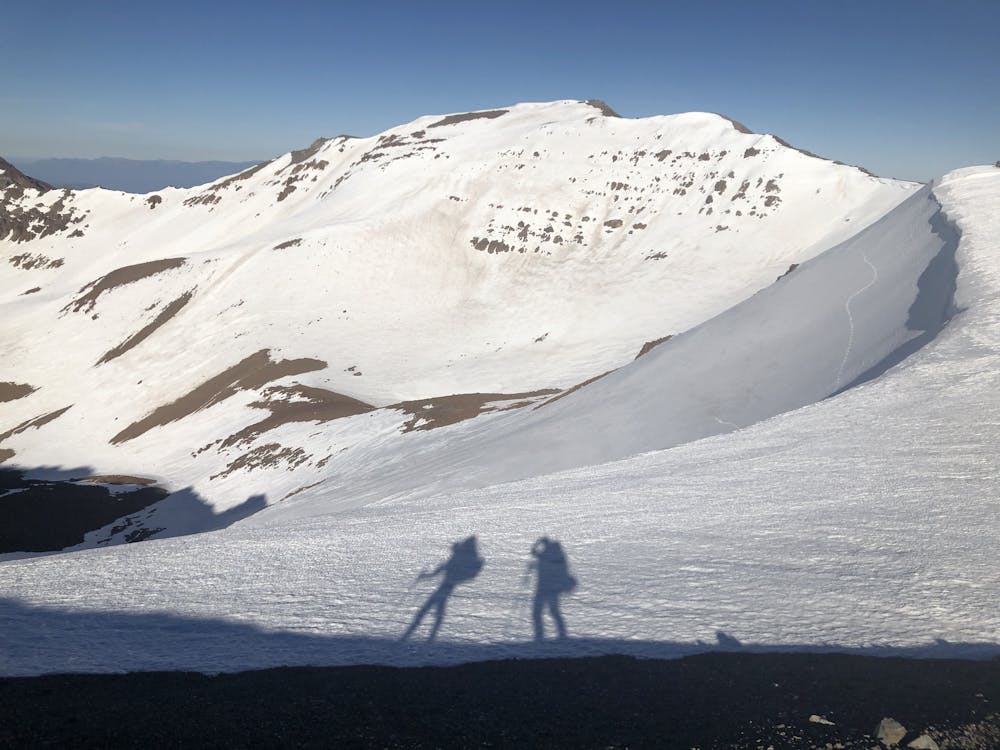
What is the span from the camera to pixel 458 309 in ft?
241

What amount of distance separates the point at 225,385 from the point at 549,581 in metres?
54.1

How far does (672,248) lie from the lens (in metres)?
73.5

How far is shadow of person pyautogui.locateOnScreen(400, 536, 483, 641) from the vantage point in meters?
8.52

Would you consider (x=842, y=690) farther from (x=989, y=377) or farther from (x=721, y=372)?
(x=721, y=372)

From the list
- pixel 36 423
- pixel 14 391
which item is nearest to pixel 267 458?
pixel 36 423

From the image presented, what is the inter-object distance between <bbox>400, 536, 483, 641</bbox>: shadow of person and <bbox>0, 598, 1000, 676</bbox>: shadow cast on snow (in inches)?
23.1

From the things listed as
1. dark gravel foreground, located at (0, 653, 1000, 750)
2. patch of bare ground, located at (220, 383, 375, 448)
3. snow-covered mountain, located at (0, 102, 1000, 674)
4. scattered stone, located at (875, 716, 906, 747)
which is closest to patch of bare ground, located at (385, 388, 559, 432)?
snow-covered mountain, located at (0, 102, 1000, 674)

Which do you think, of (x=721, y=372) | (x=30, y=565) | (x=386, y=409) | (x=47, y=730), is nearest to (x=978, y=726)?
(x=47, y=730)

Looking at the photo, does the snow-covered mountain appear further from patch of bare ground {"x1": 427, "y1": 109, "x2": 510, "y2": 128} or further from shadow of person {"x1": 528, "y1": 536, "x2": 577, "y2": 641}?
patch of bare ground {"x1": 427, "y1": 109, "x2": 510, "y2": 128}

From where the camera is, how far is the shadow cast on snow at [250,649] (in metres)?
7.12

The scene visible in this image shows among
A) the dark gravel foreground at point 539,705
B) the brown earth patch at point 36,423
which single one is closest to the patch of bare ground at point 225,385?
the brown earth patch at point 36,423

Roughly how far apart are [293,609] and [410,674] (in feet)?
9.98

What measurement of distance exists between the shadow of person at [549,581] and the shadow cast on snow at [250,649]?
527 millimetres

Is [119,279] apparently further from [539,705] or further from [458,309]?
[539,705]
